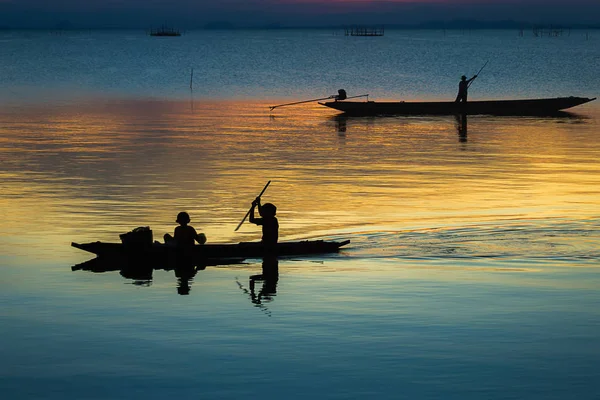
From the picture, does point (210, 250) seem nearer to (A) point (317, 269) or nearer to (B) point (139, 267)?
(B) point (139, 267)

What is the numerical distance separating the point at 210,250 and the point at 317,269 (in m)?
1.73

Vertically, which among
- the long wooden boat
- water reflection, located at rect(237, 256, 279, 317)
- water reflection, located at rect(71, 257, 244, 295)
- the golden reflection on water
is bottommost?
water reflection, located at rect(237, 256, 279, 317)

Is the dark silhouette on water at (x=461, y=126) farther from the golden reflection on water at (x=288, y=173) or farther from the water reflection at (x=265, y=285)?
the water reflection at (x=265, y=285)

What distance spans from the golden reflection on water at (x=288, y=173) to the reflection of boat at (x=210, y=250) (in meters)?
1.67

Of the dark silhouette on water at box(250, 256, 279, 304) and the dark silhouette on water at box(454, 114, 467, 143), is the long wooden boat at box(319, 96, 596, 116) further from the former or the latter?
the dark silhouette on water at box(250, 256, 279, 304)

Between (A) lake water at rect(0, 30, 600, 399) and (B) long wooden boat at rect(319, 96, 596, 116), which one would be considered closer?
(A) lake water at rect(0, 30, 600, 399)

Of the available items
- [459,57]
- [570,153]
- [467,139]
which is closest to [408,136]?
[467,139]

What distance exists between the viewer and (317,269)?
1556cm

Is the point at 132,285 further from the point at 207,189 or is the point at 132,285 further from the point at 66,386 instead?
the point at 207,189

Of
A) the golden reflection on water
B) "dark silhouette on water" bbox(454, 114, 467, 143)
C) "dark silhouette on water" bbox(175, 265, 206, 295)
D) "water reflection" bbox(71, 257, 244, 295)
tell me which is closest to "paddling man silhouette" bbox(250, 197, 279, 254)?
"water reflection" bbox(71, 257, 244, 295)

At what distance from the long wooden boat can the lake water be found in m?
6.91

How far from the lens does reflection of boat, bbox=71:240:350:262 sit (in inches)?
619

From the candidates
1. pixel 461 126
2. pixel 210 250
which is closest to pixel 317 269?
pixel 210 250

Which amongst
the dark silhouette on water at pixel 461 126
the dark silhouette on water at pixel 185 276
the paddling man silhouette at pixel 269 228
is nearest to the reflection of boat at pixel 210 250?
the paddling man silhouette at pixel 269 228
